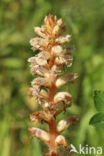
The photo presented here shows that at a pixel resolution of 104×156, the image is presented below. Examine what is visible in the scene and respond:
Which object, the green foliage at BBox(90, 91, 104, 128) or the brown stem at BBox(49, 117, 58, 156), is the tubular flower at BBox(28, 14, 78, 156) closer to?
the brown stem at BBox(49, 117, 58, 156)

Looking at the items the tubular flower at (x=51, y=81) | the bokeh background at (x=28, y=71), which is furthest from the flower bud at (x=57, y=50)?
the bokeh background at (x=28, y=71)

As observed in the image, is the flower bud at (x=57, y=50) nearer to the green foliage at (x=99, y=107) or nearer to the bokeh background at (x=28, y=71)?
the green foliage at (x=99, y=107)

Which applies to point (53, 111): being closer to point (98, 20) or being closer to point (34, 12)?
point (34, 12)

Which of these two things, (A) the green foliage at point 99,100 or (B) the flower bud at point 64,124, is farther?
(B) the flower bud at point 64,124

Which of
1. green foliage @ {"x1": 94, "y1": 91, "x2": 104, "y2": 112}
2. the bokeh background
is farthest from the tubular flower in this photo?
the bokeh background

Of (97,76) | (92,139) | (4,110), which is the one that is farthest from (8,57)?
(92,139)
